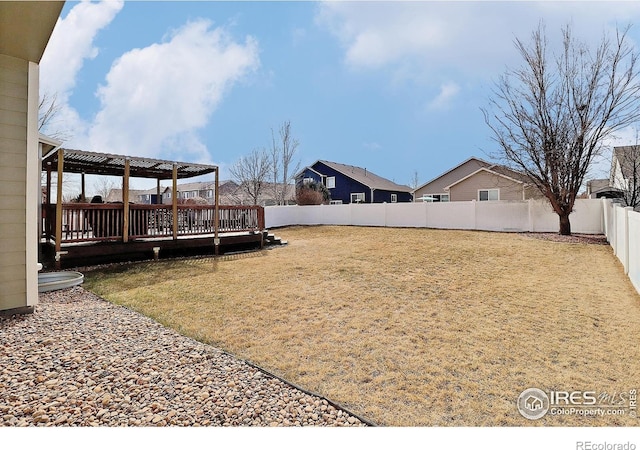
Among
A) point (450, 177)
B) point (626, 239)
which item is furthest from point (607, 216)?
point (450, 177)

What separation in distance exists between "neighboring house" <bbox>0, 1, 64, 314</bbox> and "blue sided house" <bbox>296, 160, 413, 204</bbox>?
73.6 feet

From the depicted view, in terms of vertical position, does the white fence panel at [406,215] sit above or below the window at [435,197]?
below

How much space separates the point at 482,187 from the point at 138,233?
58.4 ft

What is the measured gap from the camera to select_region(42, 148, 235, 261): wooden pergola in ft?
23.6

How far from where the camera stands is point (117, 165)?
9633 millimetres

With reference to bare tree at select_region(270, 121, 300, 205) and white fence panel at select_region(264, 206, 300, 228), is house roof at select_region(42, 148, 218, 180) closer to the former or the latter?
white fence panel at select_region(264, 206, 300, 228)

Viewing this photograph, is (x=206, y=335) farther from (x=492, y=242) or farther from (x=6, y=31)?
(x=492, y=242)

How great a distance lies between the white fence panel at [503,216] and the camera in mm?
13680

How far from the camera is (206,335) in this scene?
3910mm

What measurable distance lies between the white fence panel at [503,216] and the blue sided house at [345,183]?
12730 millimetres

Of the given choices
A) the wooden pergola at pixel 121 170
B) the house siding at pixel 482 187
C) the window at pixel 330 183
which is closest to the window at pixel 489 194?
the house siding at pixel 482 187

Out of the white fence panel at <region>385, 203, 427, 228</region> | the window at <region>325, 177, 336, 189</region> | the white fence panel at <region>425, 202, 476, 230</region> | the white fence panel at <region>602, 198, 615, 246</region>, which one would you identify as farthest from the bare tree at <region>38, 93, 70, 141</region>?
the white fence panel at <region>602, 198, 615, 246</region>

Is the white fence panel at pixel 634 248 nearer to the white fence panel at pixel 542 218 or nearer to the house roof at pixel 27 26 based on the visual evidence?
the white fence panel at pixel 542 218

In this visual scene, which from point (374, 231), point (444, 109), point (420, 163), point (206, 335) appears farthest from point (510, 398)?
point (420, 163)
